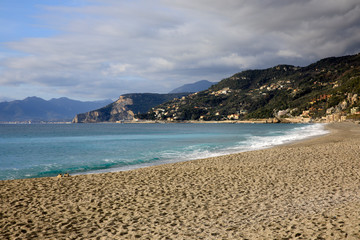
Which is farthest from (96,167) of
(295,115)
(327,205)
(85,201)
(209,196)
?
(295,115)

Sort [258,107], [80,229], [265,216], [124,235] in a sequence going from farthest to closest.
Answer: [258,107], [265,216], [80,229], [124,235]

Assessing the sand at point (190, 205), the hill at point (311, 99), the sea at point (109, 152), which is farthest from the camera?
the hill at point (311, 99)

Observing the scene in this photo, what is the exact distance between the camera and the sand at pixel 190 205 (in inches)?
235

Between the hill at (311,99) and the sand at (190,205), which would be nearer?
the sand at (190,205)

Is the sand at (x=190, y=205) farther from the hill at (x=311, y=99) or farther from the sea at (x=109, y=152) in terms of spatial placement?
the hill at (x=311, y=99)

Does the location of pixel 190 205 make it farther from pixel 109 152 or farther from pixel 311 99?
pixel 311 99

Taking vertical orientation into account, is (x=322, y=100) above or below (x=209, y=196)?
above

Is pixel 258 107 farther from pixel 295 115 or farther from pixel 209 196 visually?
pixel 209 196

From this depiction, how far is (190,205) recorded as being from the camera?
8031 millimetres

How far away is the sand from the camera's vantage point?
Result: 5.97 metres

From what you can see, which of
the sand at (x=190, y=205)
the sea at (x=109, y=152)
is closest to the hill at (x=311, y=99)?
the sea at (x=109, y=152)

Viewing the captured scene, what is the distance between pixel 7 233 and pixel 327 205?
8798 millimetres

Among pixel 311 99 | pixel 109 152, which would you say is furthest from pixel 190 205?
pixel 311 99

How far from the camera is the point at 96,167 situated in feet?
62.2
